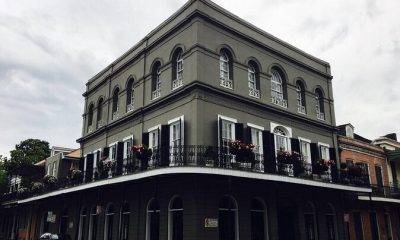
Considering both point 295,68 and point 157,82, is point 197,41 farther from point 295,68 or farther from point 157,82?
point 295,68

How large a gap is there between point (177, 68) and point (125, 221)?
7529 mm

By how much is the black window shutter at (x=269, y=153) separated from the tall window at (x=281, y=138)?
2117 millimetres

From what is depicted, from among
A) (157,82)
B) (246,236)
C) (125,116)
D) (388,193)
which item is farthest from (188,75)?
(388,193)

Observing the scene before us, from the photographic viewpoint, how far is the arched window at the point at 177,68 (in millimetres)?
16711

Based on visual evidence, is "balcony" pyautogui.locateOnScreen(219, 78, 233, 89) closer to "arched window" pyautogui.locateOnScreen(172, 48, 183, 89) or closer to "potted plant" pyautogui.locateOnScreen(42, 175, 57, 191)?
"arched window" pyautogui.locateOnScreen(172, 48, 183, 89)

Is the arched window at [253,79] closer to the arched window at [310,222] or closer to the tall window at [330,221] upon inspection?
the arched window at [310,222]

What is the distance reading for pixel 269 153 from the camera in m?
16.0

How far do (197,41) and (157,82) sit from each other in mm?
3591

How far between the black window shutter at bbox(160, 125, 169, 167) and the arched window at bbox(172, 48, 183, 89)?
222 centimetres

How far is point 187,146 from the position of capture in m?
13.9

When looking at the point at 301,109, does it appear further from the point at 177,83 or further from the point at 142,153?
the point at 142,153

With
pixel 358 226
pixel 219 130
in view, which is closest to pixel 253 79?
pixel 219 130

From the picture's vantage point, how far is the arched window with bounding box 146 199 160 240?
1567 centimetres

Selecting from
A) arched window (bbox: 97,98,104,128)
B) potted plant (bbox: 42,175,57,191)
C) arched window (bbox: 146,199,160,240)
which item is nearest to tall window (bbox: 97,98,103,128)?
arched window (bbox: 97,98,104,128)
